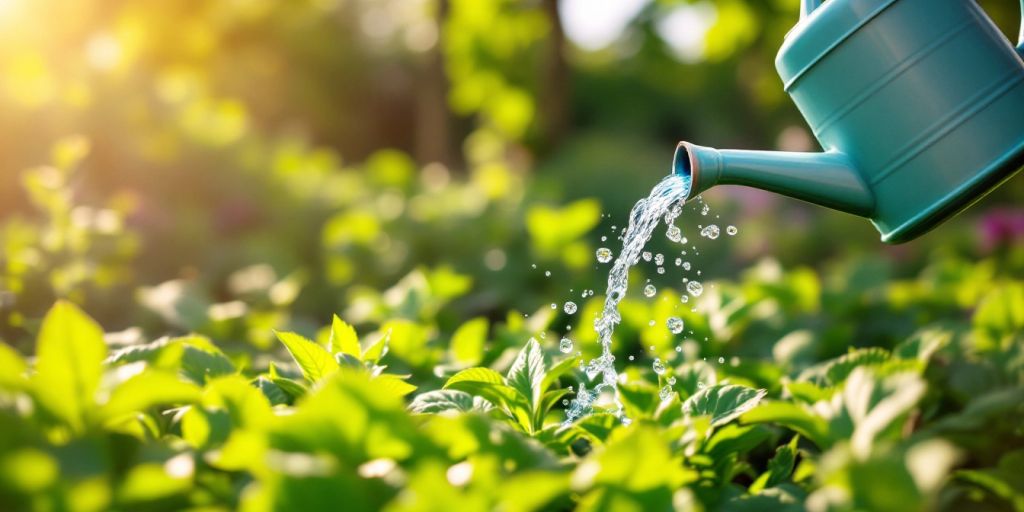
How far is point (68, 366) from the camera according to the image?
0.92 m

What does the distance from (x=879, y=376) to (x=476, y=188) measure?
3981mm

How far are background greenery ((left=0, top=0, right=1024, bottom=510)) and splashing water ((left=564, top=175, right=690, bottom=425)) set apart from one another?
0.06 m

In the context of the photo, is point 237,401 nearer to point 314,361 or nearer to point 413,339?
→ point 314,361

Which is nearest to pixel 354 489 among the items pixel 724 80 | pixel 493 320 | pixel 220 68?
pixel 493 320

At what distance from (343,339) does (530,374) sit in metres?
0.28

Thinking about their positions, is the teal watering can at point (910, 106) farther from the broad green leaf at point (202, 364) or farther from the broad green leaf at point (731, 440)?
the broad green leaf at point (202, 364)

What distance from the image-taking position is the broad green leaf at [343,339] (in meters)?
1.32

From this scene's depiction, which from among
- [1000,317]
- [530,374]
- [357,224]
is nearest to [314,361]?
[530,374]

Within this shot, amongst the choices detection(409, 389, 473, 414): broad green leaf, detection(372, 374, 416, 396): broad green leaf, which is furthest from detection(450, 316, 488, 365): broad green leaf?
detection(372, 374, 416, 396): broad green leaf

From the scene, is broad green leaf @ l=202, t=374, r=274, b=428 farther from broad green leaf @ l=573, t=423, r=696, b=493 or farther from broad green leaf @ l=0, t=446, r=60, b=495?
broad green leaf @ l=573, t=423, r=696, b=493

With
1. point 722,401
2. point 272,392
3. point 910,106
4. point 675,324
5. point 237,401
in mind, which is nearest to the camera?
point 237,401

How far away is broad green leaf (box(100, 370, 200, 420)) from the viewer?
91 cm

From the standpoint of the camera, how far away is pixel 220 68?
19.9 meters

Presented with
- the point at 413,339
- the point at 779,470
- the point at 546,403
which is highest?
the point at 413,339
